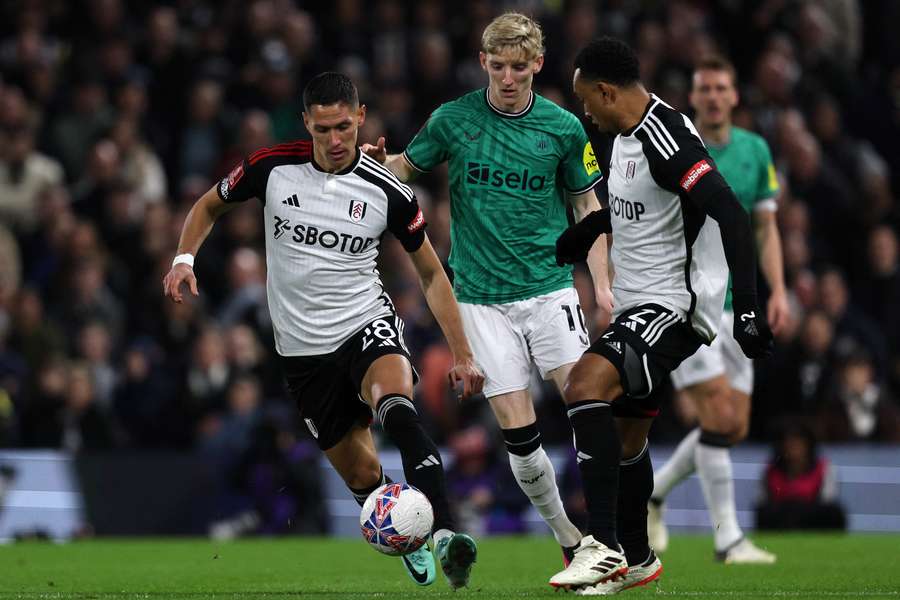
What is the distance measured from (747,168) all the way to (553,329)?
2.72 m

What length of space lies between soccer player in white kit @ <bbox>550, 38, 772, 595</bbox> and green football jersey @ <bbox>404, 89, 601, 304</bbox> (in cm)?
62

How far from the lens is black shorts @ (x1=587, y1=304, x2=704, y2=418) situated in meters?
7.64

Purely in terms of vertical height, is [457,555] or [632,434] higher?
[632,434]

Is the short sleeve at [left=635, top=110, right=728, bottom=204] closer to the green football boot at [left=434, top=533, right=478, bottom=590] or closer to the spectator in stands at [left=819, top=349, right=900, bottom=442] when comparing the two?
the green football boot at [left=434, top=533, right=478, bottom=590]

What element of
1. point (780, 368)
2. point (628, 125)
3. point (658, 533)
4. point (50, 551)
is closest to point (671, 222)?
point (628, 125)

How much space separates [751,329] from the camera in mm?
7273

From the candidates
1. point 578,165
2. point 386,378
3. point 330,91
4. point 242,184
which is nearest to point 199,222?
point 242,184

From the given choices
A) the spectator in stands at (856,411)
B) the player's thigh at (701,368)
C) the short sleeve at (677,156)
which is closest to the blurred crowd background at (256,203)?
the spectator in stands at (856,411)

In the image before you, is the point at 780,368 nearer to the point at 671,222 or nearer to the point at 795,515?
the point at 795,515

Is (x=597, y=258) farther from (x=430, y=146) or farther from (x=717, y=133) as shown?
(x=717, y=133)

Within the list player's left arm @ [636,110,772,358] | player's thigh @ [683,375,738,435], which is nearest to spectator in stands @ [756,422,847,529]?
player's thigh @ [683,375,738,435]

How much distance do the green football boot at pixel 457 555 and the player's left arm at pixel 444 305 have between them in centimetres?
81

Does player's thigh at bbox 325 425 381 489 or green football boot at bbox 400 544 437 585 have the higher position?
player's thigh at bbox 325 425 381 489

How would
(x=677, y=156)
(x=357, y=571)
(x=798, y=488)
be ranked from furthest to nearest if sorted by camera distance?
(x=798, y=488) → (x=357, y=571) → (x=677, y=156)
